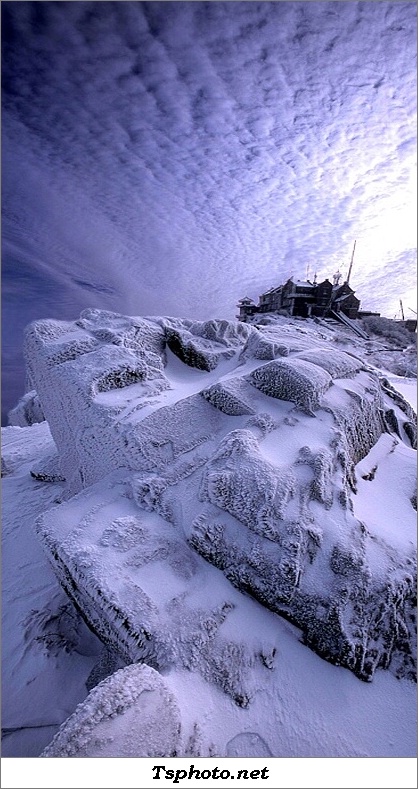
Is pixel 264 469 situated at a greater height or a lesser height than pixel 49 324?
lesser

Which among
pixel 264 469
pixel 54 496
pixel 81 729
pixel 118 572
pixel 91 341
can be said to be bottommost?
pixel 54 496

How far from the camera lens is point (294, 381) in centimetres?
346

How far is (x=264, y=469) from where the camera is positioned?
2.57m

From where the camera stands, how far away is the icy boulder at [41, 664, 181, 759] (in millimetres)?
1542

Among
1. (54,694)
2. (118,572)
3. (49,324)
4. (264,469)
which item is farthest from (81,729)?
(49,324)

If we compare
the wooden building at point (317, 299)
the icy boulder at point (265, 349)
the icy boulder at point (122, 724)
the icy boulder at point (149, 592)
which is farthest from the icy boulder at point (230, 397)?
the wooden building at point (317, 299)

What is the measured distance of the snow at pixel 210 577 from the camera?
6.12 feet

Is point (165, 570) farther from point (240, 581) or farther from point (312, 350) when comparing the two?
point (312, 350)

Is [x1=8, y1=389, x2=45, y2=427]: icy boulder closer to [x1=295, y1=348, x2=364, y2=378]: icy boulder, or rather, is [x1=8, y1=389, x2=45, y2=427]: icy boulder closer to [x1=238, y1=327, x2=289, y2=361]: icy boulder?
[x1=238, y1=327, x2=289, y2=361]: icy boulder

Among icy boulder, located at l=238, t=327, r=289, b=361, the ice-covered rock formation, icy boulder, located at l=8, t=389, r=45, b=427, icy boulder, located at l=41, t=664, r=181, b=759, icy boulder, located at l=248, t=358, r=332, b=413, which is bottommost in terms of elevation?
icy boulder, located at l=8, t=389, r=45, b=427

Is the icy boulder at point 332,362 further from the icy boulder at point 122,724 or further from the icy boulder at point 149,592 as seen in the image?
the icy boulder at point 122,724

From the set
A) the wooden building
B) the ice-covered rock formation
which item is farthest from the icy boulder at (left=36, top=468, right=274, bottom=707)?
the wooden building

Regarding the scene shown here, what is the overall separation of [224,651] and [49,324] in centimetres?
412

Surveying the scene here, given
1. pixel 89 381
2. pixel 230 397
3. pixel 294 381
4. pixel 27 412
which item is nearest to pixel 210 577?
pixel 230 397
